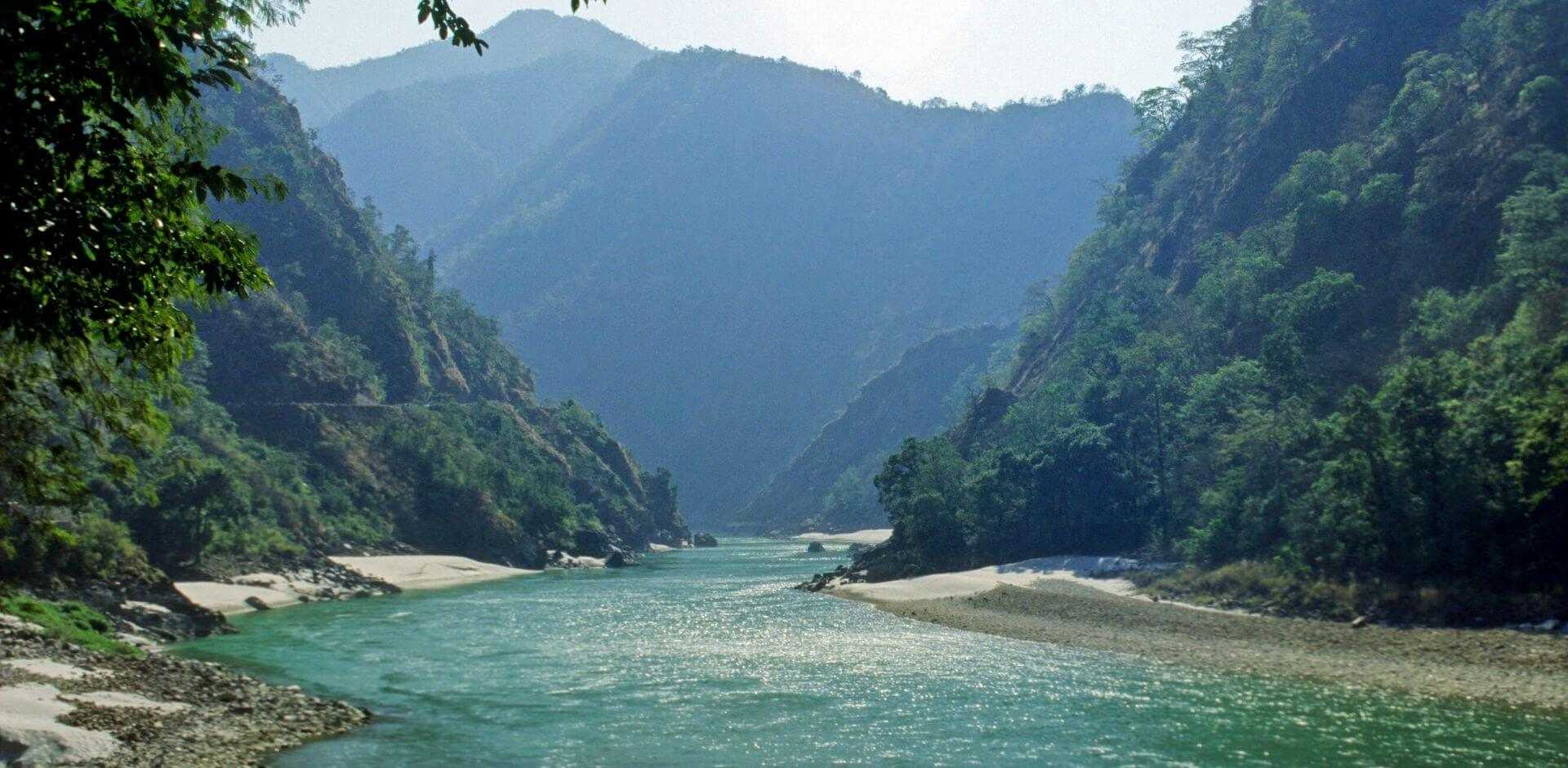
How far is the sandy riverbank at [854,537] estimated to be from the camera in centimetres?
16212

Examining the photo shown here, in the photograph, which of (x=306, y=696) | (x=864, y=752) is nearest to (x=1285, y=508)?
(x=864, y=752)

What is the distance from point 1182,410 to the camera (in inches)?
3182

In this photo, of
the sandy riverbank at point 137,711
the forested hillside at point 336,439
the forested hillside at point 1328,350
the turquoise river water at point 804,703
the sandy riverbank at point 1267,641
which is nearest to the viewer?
the sandy riverbank at point 137,711

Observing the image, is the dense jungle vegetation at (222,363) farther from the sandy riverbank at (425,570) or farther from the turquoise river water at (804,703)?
the turquoise river water at (804,703)

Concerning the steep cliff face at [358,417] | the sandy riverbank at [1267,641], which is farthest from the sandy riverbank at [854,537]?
the sandy riverbank at [1267,641]

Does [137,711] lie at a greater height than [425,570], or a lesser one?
lesser

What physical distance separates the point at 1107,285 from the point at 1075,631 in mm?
103177

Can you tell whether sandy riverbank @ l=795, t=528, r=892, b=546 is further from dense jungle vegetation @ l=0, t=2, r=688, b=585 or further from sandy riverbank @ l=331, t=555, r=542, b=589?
sandy riverbank @ l=331, t=555, r=542, b=589

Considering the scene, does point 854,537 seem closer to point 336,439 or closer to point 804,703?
point 336,439

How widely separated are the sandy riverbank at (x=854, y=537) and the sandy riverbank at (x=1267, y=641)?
96.6 metres

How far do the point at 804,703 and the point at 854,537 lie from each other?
481ft

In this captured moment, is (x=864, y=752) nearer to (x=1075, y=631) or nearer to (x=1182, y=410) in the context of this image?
(x=1075, y=631)

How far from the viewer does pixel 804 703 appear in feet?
96.4

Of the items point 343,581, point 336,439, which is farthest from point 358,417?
point 343,581
